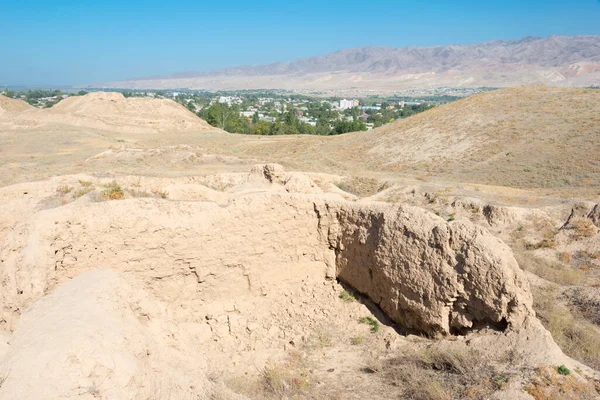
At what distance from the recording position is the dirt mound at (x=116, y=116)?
54094 mm

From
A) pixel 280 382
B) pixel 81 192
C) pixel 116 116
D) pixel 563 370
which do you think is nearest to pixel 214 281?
pixel 280 382

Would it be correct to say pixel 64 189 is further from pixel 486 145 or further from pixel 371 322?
pixel 486 145

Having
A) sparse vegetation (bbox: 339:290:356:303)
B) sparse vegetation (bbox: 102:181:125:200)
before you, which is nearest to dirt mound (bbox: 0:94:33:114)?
sparse vegetation (bbox: 102:181:125:200)

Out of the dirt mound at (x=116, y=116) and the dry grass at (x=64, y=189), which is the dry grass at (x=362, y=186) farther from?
the dirt mound at (x=116, y=116)

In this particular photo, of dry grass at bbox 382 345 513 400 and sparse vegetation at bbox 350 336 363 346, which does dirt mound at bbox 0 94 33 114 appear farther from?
dry grass at bbox 382 345 513 400

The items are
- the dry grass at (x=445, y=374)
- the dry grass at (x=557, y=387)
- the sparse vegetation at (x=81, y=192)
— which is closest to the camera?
the dry grass at (x=557, y=387)

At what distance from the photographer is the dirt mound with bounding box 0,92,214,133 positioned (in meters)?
54.1

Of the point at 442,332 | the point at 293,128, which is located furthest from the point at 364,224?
the point at 293,128

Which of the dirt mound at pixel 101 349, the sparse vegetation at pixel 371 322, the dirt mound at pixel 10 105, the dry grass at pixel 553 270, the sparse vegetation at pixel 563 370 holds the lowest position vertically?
the sparse vegetation at pixel 371 322

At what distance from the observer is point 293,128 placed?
6388 centimetres

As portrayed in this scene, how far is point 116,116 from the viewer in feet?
201

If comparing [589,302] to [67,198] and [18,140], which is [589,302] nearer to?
[67,198]

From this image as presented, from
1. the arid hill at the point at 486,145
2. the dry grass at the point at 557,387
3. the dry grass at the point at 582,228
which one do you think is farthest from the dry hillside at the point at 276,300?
the arid hill at the point at 486,145

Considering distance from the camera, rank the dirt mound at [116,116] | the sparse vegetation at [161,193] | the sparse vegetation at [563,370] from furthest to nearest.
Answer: the dirt mound at [116,116]
the sparse vegetation at [161,193]
the sparse vegetation at [563,370]
